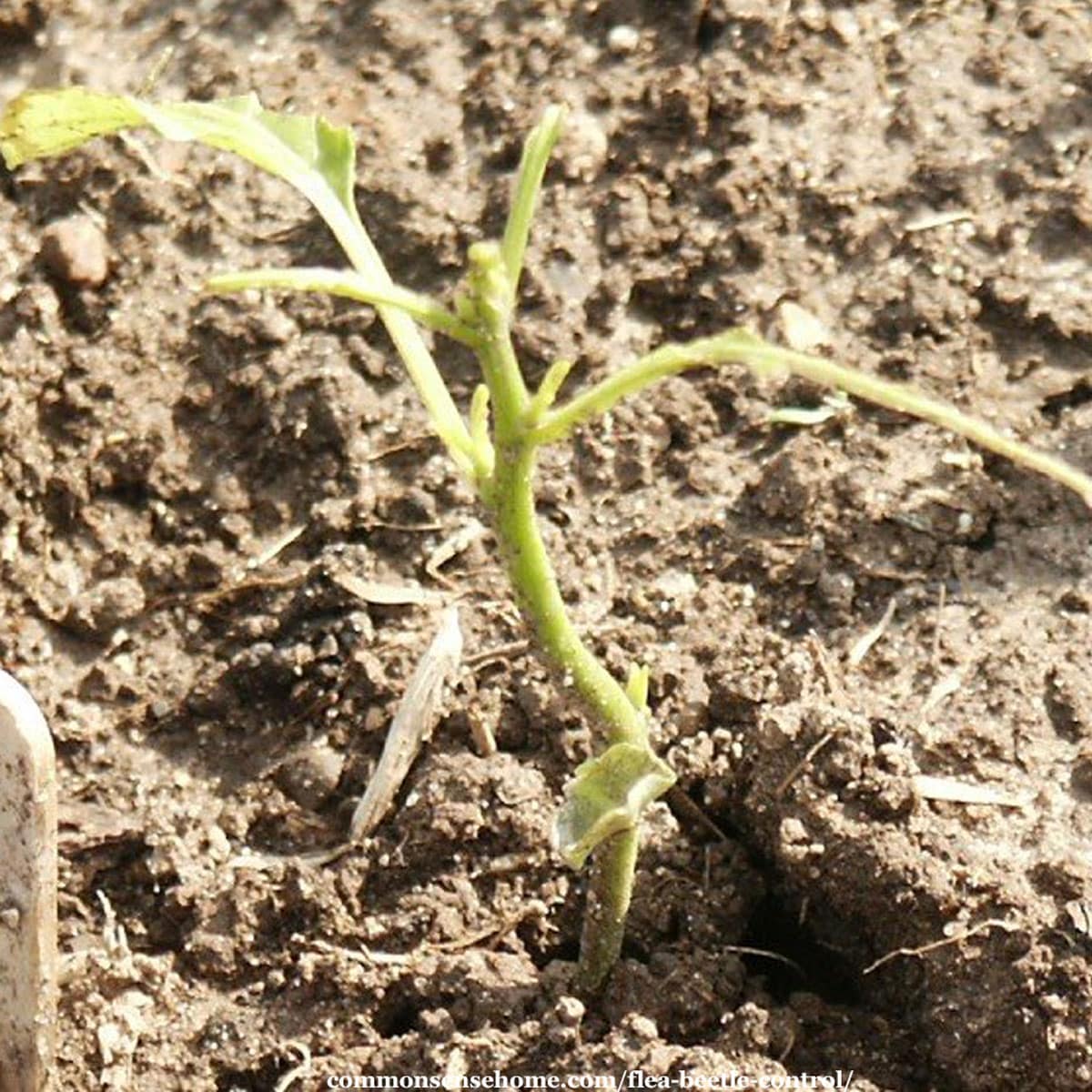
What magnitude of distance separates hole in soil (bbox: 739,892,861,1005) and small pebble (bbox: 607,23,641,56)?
110 centimetres

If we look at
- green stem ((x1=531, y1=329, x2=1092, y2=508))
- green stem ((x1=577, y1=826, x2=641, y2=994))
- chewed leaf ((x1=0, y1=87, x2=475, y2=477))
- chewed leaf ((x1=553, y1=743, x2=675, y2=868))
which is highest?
chewed leaf ((x1=0, y1=87, x2=475, y2=477))

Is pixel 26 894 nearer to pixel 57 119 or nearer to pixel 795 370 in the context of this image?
pixel 57 119

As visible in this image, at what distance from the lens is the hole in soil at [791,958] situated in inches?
65.6

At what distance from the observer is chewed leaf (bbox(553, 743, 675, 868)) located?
1.43 meters

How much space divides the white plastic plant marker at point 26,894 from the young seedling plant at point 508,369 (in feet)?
1.40

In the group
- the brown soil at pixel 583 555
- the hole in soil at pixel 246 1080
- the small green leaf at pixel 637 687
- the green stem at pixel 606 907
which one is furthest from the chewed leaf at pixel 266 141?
the hole in soil at pixel 246 1080

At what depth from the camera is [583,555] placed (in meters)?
1.93

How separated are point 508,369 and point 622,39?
109 cm

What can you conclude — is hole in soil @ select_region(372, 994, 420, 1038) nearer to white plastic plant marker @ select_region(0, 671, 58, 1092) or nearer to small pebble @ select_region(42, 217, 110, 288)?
white plastic plant marker @ select_region(0, 671, 58, 1092)

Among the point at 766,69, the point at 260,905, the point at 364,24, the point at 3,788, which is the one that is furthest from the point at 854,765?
the point at 364,24

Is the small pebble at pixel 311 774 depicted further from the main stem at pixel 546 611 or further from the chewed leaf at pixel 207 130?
→ the chewed leaf at pixel 207 130

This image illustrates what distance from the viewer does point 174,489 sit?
201 cm

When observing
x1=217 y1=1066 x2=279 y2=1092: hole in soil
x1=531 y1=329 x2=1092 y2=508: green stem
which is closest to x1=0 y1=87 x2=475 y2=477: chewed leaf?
x1=531 y1=329 x2=1092 y2=508: green stem

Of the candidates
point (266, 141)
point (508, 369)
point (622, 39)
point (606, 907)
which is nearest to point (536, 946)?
point (606, 907)
